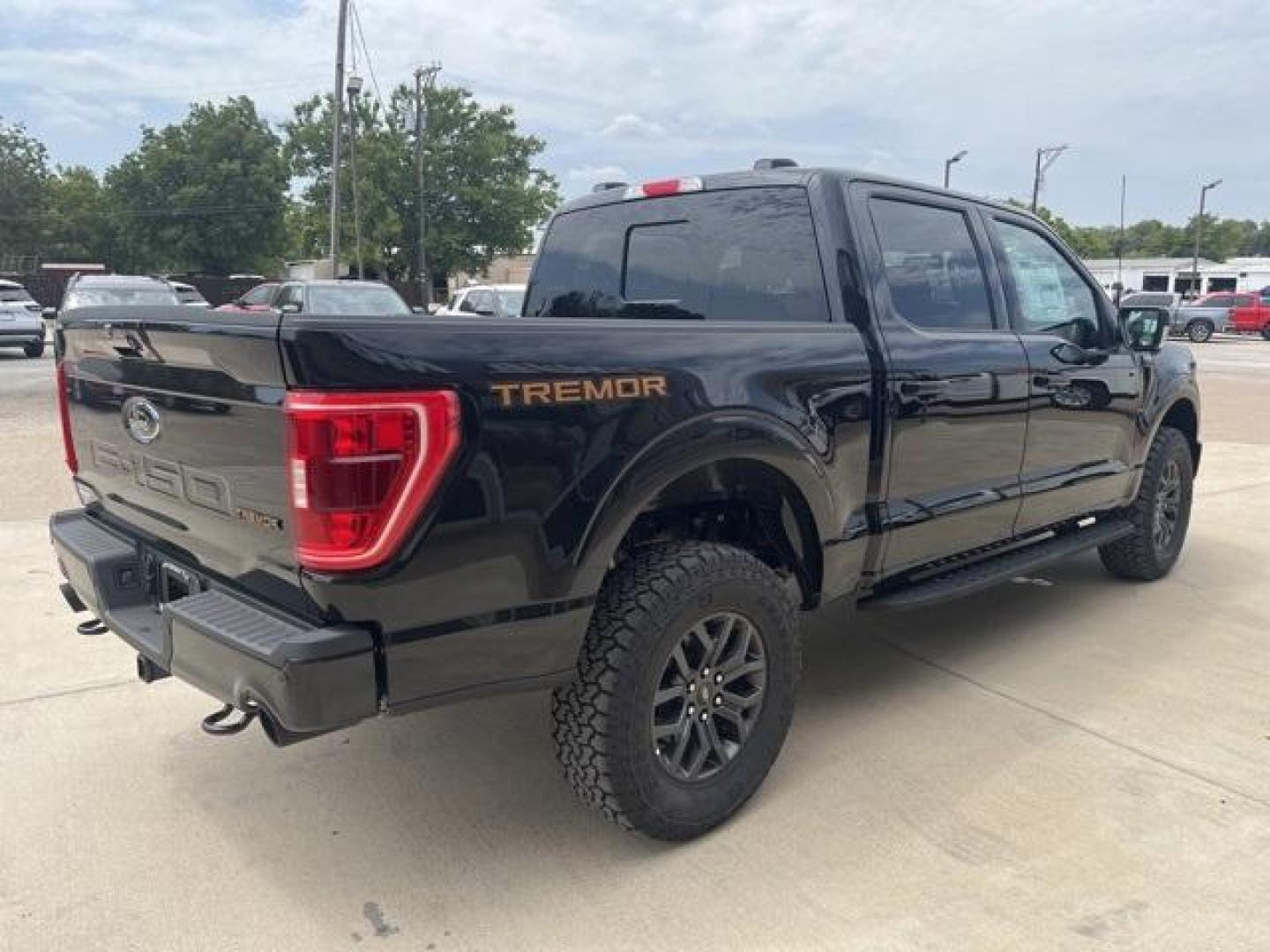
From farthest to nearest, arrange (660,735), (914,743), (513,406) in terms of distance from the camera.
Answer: (914,743), (660,735), (513,406)

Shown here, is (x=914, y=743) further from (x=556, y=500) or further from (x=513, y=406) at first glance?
(x=513, y=406)

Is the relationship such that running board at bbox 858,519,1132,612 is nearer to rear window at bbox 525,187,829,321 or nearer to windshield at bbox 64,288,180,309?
rear window at bbox 525,187,829,321

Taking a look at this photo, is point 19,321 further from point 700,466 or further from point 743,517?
point 700,466

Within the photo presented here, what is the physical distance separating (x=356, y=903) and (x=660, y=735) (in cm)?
89

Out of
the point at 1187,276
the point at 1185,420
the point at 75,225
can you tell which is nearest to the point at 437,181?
the point at 75,225

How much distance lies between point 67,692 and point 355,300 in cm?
1134

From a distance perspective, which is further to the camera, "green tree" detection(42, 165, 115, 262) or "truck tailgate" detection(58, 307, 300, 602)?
"green tree" detection(42, 165, 115, 262)

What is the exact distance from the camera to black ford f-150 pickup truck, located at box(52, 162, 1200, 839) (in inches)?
85.1

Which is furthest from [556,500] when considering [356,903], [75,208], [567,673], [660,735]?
[75,208]

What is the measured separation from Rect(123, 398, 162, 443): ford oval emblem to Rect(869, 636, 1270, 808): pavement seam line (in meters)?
3.05

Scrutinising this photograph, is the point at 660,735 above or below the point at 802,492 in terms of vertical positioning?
below

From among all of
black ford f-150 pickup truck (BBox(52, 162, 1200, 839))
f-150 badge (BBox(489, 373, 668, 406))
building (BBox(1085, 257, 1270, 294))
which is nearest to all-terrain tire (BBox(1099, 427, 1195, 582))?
black ford f-150 pickup truck (BBox(52, 162, 1200, 839))

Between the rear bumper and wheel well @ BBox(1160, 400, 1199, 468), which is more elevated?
wheel well @ BBox(1160, 400, 1199, 468)

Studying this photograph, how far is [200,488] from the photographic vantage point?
2533 mm
